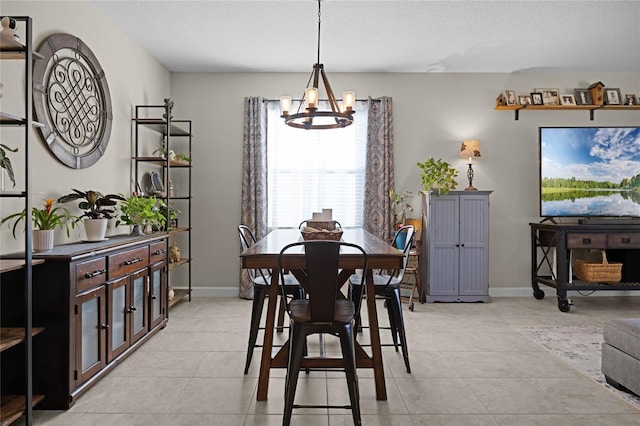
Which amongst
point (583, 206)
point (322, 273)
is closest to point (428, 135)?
point (583, 206)

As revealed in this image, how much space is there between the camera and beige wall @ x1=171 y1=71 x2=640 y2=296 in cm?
600

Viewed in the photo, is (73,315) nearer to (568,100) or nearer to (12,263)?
(12,263)

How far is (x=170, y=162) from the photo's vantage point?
17.1 feet

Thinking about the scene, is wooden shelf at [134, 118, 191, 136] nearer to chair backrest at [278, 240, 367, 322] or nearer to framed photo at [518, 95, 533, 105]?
chair backrest at [278, 240, 367, 322]

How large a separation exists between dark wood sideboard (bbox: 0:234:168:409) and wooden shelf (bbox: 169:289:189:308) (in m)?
1.57

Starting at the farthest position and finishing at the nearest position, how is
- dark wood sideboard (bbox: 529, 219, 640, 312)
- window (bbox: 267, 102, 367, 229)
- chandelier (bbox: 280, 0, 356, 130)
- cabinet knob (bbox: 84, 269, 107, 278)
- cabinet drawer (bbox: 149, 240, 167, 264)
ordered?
1. window (bbox: 267, 102, 367, 229)
2. dark wood sideboard (bbox: 529, 219, 640, 312)
3. cabinet drawer (bbox: 149, 240, 167, 264)
4. chandelier (bbox: 280, 0, 356, 130)
5. cabinet knob (bbox: 84, 269, 107, 278)

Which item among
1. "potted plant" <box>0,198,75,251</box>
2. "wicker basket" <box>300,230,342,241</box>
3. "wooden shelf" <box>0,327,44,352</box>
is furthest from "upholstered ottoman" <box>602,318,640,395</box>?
"potted plant" <box>0,198,75,251</box>

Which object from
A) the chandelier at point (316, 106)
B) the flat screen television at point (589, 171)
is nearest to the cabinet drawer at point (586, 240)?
the flat screen television at point (589, 171)

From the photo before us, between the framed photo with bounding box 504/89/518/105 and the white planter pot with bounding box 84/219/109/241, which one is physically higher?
the framed photo with bounding box 504/89/518/105

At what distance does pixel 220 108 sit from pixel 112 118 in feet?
6.17

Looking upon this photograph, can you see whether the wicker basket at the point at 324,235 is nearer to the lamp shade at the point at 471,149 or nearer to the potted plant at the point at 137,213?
the potted plant at the point at 137,213

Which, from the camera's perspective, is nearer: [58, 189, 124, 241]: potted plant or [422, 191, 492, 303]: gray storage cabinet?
[58, 189, 124, 241]: potted plant

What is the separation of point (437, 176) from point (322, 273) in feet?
11.7

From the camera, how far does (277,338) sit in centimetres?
408
